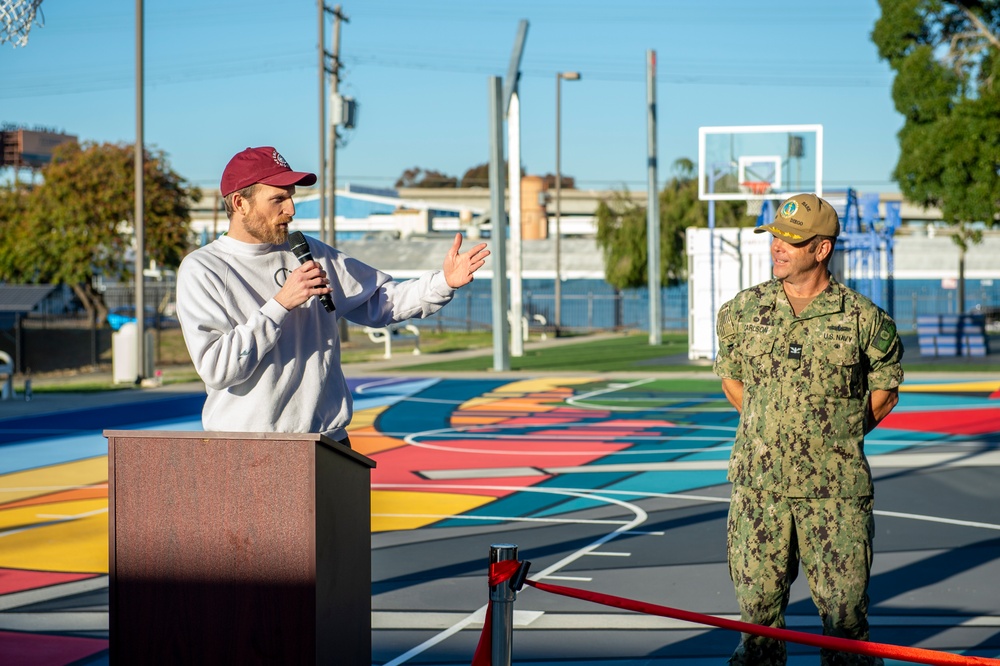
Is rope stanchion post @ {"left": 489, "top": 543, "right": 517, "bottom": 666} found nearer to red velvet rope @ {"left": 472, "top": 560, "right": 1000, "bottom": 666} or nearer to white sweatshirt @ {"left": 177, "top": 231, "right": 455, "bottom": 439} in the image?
red velvet rope @ {"left": 472, "top": 560, "right": 1000, "bottom": 666}

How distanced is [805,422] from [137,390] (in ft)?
65.2

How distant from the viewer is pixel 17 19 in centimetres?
896

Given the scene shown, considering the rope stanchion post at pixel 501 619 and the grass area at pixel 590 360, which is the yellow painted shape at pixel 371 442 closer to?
the rope stanchion post at pixel 501 619

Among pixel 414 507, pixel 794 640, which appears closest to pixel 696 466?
pixel 414 507

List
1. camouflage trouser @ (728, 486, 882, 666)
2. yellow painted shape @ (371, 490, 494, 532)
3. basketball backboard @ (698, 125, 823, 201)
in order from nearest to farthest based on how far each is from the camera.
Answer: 1. camouflage trouser @ (728, 486, 882, 666)
2. yellow painted shape @ (371, 490, 494, 532)
3. basketball backboard @ (698, 125, 823, 201)

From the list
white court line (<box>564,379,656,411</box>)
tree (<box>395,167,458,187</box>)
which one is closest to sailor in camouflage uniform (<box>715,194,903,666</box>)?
white court line (<box>564,379,656,411</box>)

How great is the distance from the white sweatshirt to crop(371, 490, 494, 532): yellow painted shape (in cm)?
486

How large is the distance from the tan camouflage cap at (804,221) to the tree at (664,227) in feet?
143

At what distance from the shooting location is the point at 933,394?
19609 millimetres

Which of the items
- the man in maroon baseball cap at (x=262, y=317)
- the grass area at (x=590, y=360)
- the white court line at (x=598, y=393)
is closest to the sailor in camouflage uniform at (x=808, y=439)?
the man in maroon baseball cap at (x=262, y=317)

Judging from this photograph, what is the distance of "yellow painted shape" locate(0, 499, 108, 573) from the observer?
7816 millimetres

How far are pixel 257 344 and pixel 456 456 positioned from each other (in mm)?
9221

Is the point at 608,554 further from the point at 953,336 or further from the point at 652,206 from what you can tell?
the point at 652,206

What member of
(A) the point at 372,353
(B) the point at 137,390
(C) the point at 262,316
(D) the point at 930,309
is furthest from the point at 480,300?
(C) the point at 262,316
